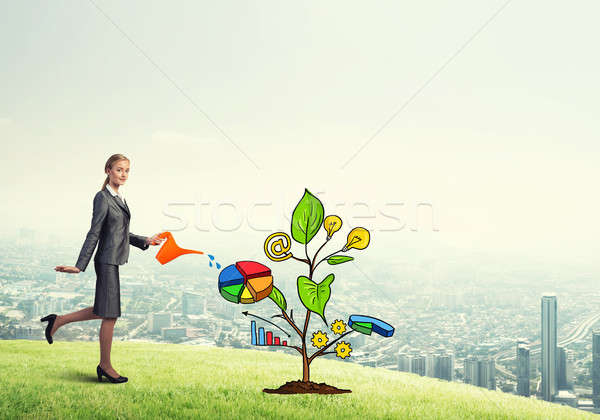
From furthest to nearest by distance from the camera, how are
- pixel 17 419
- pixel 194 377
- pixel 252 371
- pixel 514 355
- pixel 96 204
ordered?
pixel 514 355
pixel 252 371
pixel 194 377
pixel 96 204
pixel 17 419

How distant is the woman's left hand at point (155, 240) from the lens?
4.44 metres

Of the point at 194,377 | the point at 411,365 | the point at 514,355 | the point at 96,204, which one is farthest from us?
the point at 514,355

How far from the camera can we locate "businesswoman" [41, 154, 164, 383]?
164 inches

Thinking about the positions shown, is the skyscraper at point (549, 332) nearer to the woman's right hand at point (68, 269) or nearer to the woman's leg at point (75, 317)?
the woman's leg at point (75, 317)

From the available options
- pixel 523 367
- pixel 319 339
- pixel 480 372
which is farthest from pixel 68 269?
pixel 523 367

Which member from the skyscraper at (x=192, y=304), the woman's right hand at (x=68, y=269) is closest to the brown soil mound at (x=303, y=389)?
the woman's right hand at (x=68, y=269)

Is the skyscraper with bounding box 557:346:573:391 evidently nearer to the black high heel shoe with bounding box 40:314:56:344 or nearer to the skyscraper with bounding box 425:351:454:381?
the skyscraper with bounding box 425:351:454:381

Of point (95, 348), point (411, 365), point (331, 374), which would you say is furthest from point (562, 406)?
point (95, 348)

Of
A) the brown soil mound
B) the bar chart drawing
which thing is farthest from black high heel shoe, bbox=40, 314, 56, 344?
the brown soil mound

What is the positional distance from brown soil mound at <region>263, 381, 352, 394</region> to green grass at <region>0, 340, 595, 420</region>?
0.09m

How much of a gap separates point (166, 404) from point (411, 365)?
361 centimetres

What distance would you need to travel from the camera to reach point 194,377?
495cm

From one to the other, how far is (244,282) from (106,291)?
3.76 feet

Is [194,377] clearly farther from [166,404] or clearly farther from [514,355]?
[514,355]
